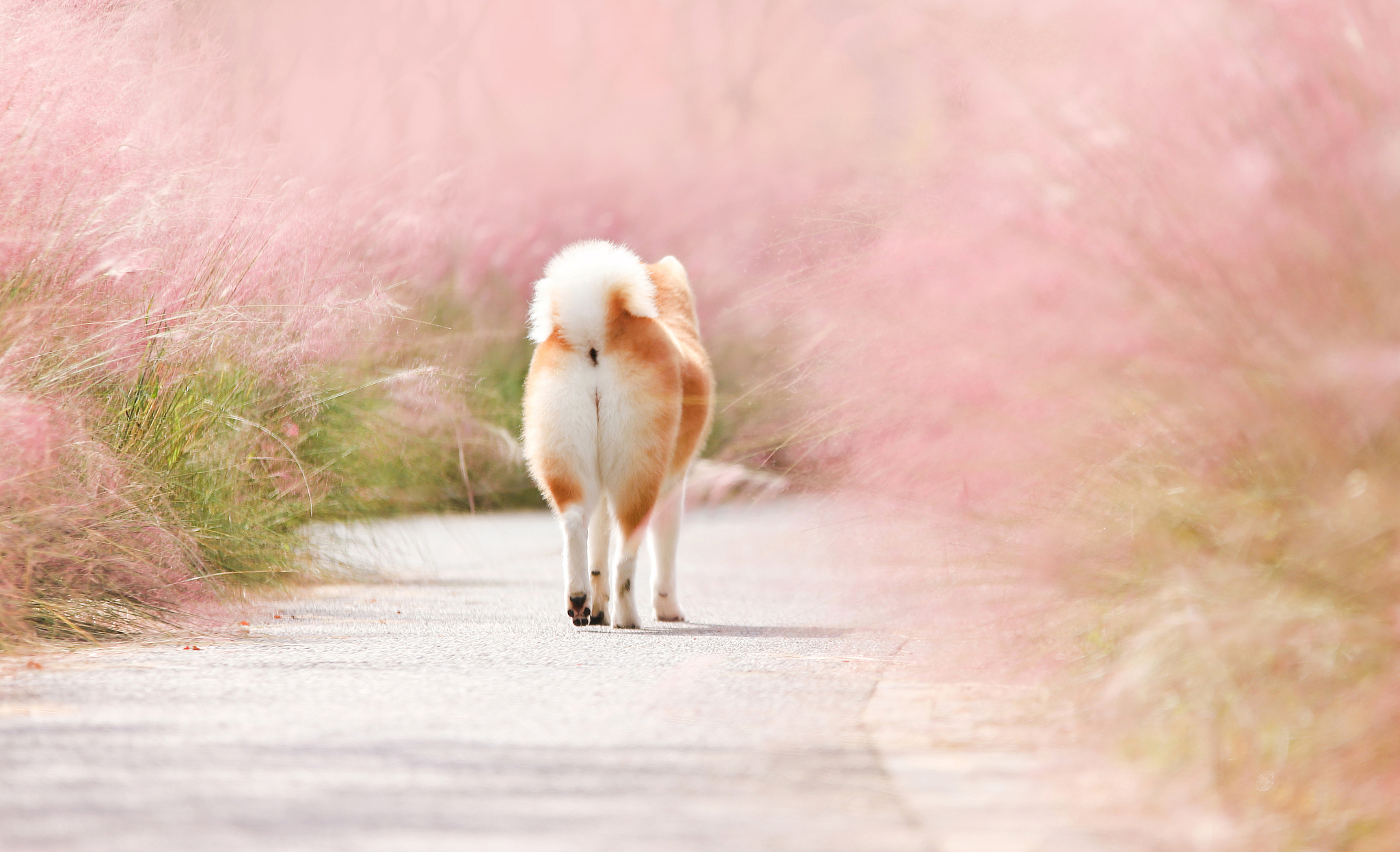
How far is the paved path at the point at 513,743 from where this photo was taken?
3.54m

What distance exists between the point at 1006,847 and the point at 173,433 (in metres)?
4.62

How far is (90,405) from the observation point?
266 inches

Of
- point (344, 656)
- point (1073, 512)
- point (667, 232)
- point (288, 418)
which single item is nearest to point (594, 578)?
point (344, 656)

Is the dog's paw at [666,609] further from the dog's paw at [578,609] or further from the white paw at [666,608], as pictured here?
the dog's paw at [578,609]

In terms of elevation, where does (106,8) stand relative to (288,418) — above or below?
above

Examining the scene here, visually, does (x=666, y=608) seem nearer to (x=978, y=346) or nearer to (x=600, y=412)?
(x=600, y=412)

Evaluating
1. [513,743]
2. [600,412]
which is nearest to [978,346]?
[513,743]

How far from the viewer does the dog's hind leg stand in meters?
7.04

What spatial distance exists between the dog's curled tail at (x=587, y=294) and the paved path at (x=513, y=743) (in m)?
0.93

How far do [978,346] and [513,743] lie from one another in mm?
1582

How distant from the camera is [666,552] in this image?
7328 millimetres

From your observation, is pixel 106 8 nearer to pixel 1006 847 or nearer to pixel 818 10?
pixel 1006 847

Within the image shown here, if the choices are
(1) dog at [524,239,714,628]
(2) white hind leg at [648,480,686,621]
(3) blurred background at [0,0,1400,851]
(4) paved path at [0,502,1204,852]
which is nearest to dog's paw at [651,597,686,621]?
(2) white hind leg at [648,480,686,621]

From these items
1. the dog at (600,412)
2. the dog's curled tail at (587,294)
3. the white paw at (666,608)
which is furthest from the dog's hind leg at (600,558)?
the dog's curled tail at (587,294)
